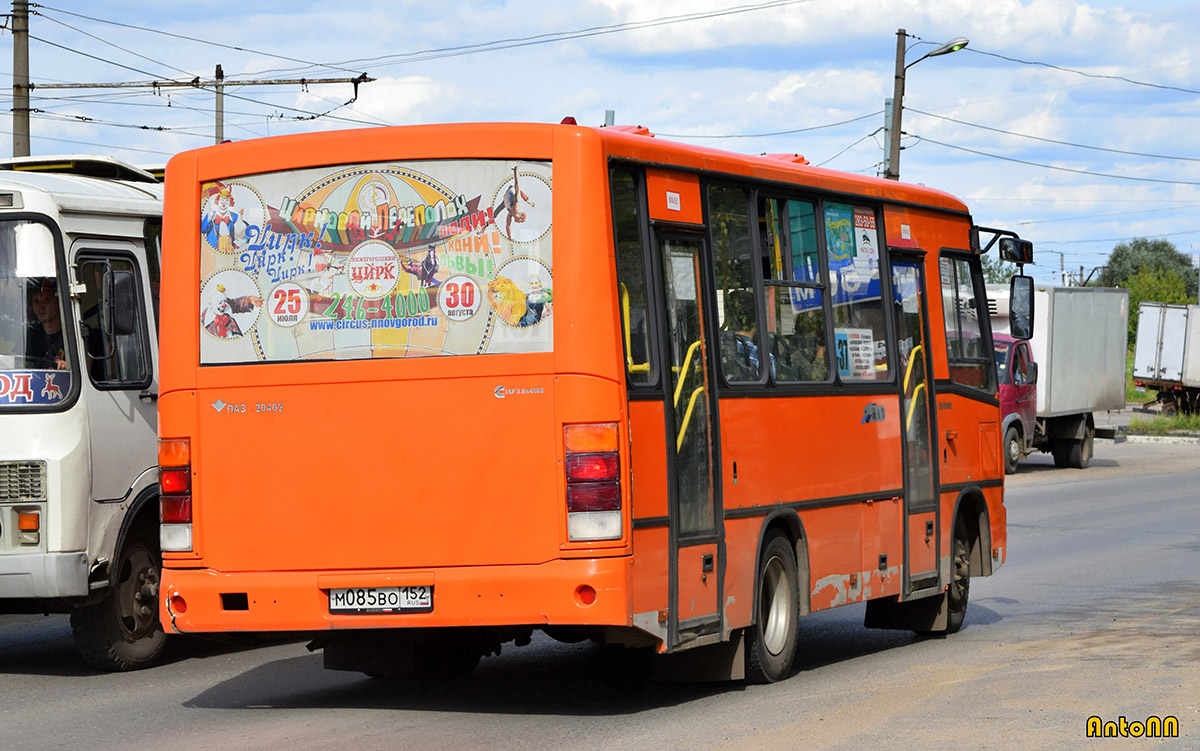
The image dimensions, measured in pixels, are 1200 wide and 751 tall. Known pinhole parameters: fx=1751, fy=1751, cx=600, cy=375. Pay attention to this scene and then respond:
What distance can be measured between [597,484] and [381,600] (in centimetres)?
119

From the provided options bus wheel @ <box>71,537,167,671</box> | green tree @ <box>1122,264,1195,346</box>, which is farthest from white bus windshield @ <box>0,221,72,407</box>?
green tree @ <box>1122,264,1195,346</box>

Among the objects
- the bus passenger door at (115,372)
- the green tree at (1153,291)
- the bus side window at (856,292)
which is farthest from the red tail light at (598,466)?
the green tree at (1153,291)

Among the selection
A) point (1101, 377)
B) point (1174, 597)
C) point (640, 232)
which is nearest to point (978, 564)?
point (1174, 597)

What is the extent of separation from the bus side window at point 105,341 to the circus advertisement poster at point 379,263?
7.64ft

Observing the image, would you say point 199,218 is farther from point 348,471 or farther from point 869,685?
point 869,685

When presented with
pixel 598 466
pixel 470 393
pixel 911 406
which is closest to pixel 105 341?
pixel 470 393

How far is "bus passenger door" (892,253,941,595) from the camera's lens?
36.7ft

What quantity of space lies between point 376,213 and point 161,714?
113 inches

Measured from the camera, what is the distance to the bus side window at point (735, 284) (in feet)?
29.8

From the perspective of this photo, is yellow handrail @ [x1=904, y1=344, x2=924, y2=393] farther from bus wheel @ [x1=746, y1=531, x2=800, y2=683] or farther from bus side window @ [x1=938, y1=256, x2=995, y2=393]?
bus wheel @ [x1=746, y1=531, x2=800, y2=683]

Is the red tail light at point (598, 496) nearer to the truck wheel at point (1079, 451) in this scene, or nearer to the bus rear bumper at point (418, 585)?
the bus rear bumper at point (418, 585)

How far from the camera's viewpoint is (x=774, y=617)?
963cm

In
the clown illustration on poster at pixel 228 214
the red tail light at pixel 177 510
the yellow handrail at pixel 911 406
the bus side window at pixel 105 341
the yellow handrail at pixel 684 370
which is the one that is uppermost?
the clown illustration on poster at pixel 228 214

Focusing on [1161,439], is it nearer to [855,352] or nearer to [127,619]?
[855,352]
